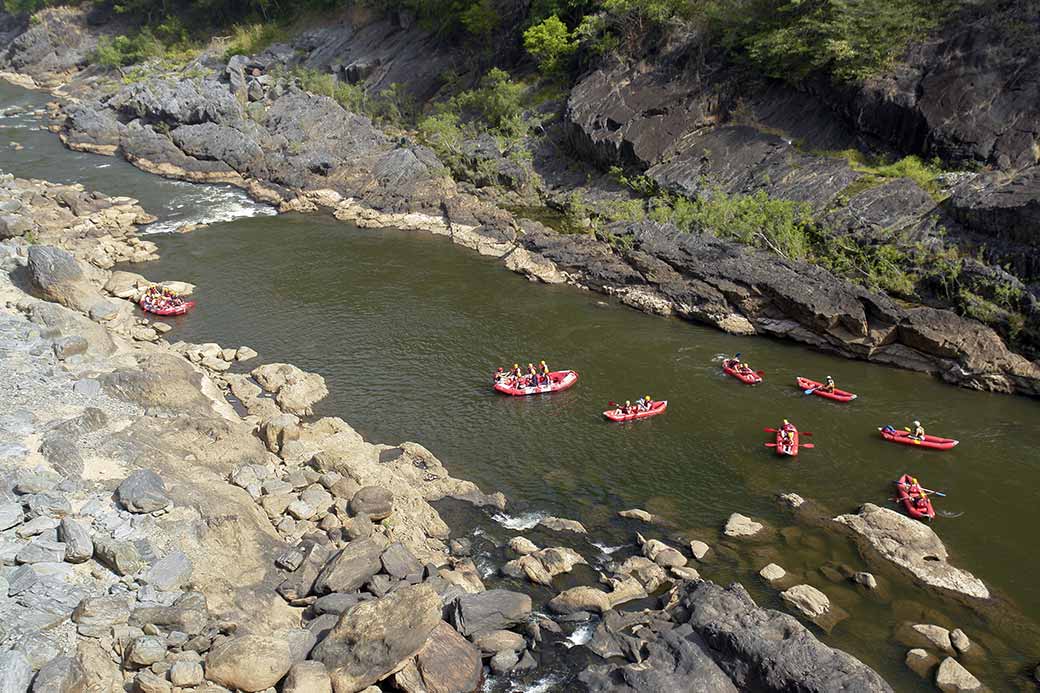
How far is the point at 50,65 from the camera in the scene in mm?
100250

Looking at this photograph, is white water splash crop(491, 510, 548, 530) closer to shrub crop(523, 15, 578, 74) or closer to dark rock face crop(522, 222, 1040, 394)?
dark rock face crop(522, 222, 1040, 394)

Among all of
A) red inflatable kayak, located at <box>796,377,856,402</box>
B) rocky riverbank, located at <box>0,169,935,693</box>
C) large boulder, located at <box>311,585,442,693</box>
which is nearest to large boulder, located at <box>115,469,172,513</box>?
rocky riverbank, located at <box>0,169,935,693</box>

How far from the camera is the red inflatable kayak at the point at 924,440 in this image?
98.1 ft

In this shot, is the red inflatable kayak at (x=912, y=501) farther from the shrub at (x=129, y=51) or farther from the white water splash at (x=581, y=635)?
the shrub at (x=129, y=51)

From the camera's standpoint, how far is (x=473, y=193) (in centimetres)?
5631

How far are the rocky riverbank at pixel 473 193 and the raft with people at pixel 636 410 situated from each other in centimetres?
912

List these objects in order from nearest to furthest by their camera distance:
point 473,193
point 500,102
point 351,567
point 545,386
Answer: point 351,567
point 545,386
point 473,193
point 500,102

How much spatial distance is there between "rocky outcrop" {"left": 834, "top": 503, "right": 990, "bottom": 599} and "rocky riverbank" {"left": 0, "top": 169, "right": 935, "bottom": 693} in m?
3.70

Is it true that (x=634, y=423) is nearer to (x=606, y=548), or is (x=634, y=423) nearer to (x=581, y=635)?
(x=606, y=548)

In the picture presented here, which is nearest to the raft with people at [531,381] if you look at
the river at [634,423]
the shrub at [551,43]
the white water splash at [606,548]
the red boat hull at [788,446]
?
the river at [634,423]

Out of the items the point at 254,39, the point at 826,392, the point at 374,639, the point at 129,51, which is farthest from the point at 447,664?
the point at 129,51

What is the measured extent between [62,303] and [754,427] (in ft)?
106

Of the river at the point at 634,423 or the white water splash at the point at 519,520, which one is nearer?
the river at the point at 634,423

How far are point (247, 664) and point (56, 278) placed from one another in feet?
90.7
